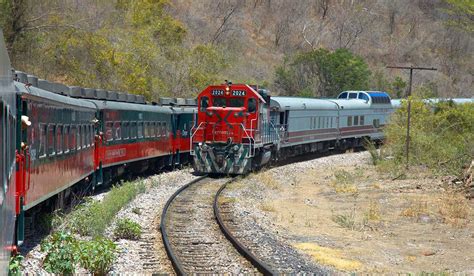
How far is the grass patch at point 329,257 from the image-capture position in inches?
481

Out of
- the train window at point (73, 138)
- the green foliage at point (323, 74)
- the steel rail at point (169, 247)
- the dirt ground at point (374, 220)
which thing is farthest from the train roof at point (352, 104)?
the train window at point (73, 138)

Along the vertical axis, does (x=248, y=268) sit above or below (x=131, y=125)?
below

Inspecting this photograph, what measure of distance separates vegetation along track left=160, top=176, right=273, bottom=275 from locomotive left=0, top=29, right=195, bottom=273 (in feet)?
7.49

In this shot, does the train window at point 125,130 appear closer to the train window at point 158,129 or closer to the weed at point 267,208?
the train window at point 158,129

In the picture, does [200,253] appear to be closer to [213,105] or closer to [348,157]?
[213,105]

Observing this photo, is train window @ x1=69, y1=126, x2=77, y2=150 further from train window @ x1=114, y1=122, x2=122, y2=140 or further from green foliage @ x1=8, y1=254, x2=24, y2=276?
green foliage @ x1=8, y1=254, x2=24, y2=276

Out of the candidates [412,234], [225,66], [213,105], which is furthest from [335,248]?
[225,66]

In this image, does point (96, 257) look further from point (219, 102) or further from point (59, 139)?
point (219, 102)

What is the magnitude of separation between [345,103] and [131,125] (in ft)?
75.3

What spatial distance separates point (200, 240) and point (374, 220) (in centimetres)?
542

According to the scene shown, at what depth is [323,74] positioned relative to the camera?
66312 millimetres

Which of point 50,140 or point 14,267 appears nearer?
point 14,267

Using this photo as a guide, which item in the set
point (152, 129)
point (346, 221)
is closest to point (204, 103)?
point (152, 129)

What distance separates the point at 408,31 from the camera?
321 feet
